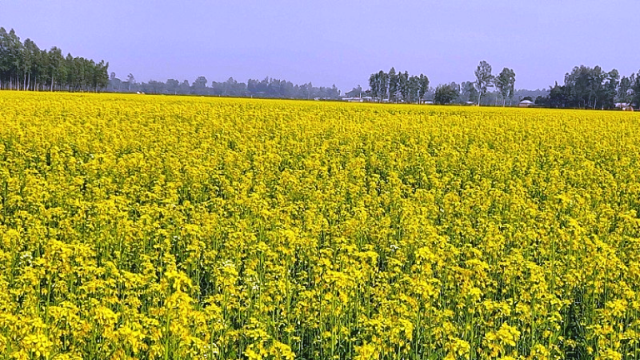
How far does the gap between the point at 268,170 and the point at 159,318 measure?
24.8ft

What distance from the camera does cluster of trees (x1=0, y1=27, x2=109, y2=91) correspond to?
97.4 m

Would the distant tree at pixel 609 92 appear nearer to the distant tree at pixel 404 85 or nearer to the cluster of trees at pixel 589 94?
the cluster of trees at pixel 589 94

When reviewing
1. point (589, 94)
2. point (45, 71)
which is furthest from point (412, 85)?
point (45, 71)

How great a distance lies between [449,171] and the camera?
14.0 m

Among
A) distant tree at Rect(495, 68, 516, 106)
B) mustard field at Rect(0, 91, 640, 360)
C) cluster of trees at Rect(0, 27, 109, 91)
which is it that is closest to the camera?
mustard field at Rect(0, 91, 640, 360)

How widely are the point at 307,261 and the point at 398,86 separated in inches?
5104

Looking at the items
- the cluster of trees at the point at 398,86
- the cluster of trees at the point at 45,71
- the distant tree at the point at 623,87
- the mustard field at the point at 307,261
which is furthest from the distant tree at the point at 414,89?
the mustard field at the point at 307,261

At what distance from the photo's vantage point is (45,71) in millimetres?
98500

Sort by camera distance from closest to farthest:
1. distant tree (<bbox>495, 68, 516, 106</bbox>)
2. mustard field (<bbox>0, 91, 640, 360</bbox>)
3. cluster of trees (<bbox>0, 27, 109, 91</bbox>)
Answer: mustard field (<bbox>0, 91, 640, 360</bbox>) → cluster of trees (<bbox>0, 27, 109, 91</bbox>) → distant tree (<bbox>495, 68, 516, 106</bbox>)

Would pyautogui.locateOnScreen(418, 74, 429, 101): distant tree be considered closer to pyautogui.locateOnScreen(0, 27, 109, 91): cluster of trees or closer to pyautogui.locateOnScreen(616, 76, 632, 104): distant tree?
pyautogui.locateOnScreen(616, 76, 632, 104): distant tree

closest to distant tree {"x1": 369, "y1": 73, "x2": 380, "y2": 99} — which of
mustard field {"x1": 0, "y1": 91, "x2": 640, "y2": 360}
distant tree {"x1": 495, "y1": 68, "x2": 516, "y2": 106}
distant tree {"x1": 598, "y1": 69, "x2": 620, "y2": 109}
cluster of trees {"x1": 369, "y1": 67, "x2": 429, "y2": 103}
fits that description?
cluster of trees {"x1": 369, "y1": 67, "x2": 429, "y2": 103}

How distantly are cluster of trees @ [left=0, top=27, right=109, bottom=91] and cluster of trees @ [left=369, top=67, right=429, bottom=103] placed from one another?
58407 millimetres

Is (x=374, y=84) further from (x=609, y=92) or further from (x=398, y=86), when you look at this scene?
(x=609, y=92)

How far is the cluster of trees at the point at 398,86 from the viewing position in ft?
431
